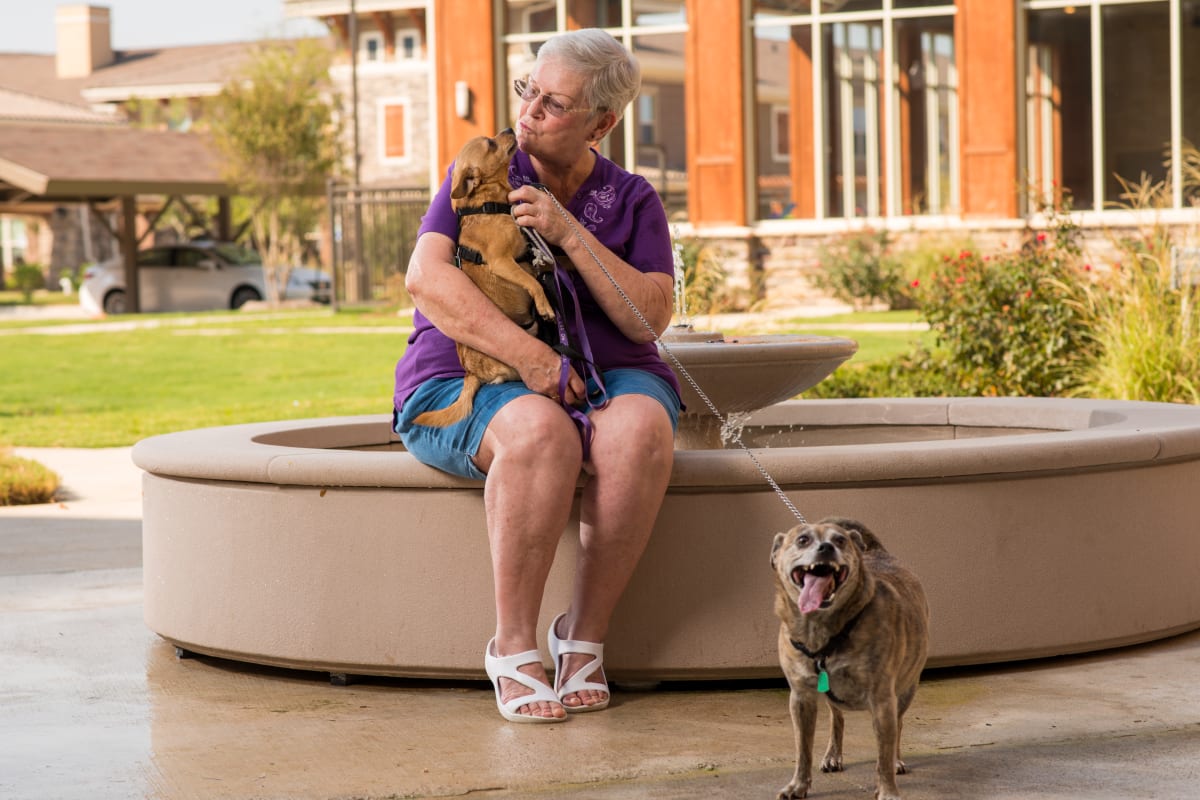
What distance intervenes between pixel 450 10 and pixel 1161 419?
65.6ft

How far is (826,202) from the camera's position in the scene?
75.3 feet

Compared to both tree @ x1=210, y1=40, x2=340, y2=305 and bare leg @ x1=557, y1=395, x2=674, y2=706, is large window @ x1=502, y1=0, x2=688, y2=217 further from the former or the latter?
bare leg @ x1=557, y1=395, x2=674, y2=706

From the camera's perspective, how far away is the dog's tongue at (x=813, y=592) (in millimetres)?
3301

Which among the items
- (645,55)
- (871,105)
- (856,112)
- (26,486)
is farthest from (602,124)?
(645,55)

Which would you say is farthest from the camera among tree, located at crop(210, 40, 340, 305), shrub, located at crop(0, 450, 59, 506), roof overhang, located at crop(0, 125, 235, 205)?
tree, located at crop(210, 40, 340, 305)

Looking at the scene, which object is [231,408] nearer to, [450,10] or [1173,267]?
[1173,267]

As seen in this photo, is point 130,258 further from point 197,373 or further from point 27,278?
point 27,278

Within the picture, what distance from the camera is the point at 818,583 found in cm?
331

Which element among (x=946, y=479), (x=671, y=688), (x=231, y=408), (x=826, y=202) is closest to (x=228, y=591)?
(x=671, y=688)

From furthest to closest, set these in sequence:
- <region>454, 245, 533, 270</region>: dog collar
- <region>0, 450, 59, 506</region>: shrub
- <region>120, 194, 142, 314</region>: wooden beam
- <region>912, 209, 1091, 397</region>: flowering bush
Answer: <region>120, 194, 142, 314</region>: wooden beam < <region>912, 209, 1091, 397</region>: flowering bush < <region>0, 450, 59, 506</region>: shrub < <region>454, 245, 533, 270</region>: dog collar

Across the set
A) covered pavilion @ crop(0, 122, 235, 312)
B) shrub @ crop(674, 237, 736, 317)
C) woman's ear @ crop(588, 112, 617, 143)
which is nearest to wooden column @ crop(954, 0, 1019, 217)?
shrub @ crop(674, 237, 736, 317)

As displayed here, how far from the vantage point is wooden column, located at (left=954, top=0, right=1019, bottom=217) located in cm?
2069

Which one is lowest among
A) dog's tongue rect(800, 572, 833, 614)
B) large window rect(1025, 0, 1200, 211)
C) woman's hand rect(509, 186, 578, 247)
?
dog's tongue rect(800, 572, 833, 614)

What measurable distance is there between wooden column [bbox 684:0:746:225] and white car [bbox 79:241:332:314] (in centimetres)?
1478
